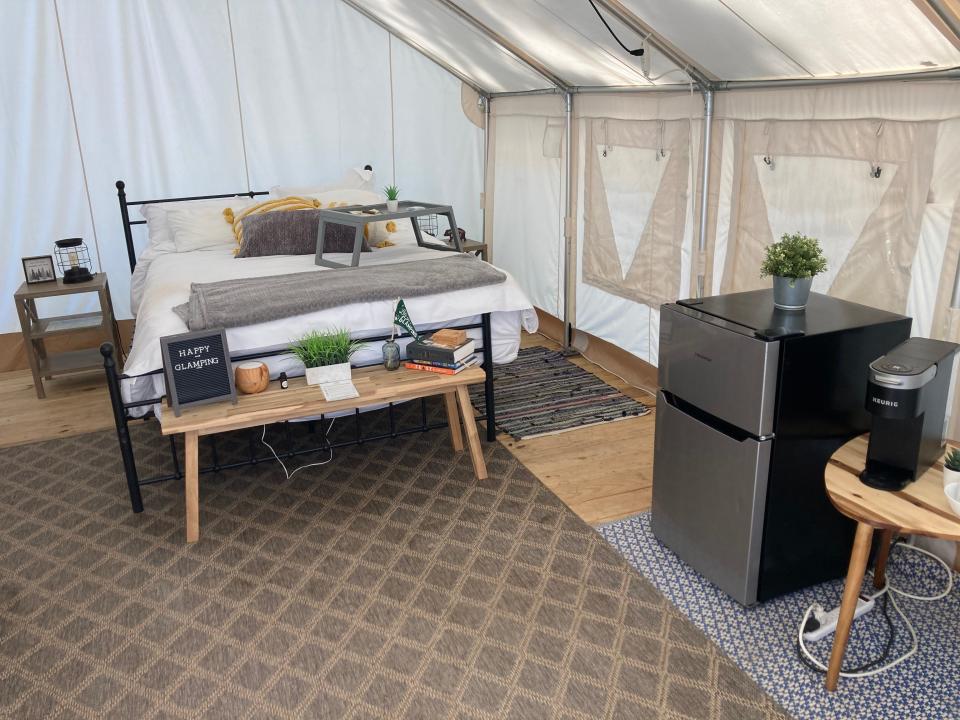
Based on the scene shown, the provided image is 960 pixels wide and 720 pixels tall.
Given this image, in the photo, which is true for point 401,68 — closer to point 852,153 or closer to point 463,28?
point 463,28

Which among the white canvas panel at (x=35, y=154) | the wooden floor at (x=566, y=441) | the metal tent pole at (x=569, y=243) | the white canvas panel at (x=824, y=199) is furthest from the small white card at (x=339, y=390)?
the white canvas panel at (x=35, y=154)

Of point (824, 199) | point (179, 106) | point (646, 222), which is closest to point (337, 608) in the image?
point (824, 199)

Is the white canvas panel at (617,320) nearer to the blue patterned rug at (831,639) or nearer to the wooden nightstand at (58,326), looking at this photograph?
the blue patterned rug at (831,639)

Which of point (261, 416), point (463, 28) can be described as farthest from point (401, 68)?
point (261, 416)

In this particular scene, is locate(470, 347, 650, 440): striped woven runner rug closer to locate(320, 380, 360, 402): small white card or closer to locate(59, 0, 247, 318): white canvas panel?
locate(320, 380, 360, 402): small white card

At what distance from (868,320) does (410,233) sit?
9.26 ft

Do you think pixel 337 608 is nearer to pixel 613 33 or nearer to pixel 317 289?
pixel 317 289

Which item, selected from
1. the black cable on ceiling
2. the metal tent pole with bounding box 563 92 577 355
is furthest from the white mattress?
the black cable on ceiling

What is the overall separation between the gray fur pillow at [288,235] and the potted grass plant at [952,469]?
2.83m

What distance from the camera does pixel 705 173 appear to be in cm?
321

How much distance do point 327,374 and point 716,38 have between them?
182cm

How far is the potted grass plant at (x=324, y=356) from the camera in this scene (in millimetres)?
2795

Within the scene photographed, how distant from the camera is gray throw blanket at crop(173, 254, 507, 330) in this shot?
282 cm

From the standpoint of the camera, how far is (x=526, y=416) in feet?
12.0
